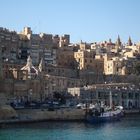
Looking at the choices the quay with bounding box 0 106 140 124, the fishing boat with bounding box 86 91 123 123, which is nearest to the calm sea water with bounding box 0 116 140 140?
the quay with bounding box 0 106 140 124

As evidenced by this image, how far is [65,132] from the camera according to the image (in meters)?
48.5

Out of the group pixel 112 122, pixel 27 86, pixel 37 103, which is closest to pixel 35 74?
pixel 27 86

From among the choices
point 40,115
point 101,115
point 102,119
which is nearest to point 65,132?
point 40,115

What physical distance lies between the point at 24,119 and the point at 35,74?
19.8m

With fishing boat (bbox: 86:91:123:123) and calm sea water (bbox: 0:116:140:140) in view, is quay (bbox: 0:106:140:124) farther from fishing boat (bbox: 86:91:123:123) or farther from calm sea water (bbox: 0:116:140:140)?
calm sea water (bbox: 0:116:140:140)

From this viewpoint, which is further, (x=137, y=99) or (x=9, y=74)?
(x=137, y=99)

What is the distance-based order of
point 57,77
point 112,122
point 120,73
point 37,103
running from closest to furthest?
point 112,122 → point 37,103 → point 57,77 → point 120,73

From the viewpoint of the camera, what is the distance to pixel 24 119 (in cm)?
5891

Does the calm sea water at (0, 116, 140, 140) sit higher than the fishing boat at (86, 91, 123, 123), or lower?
lower

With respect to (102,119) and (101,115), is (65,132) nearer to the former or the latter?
(102,119)

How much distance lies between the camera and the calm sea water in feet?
145

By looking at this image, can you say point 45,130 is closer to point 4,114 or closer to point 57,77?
point 4,114

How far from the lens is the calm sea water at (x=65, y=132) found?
1741 inches

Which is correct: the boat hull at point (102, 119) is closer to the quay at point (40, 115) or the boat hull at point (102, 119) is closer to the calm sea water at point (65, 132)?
the quay at point (40, 115)
